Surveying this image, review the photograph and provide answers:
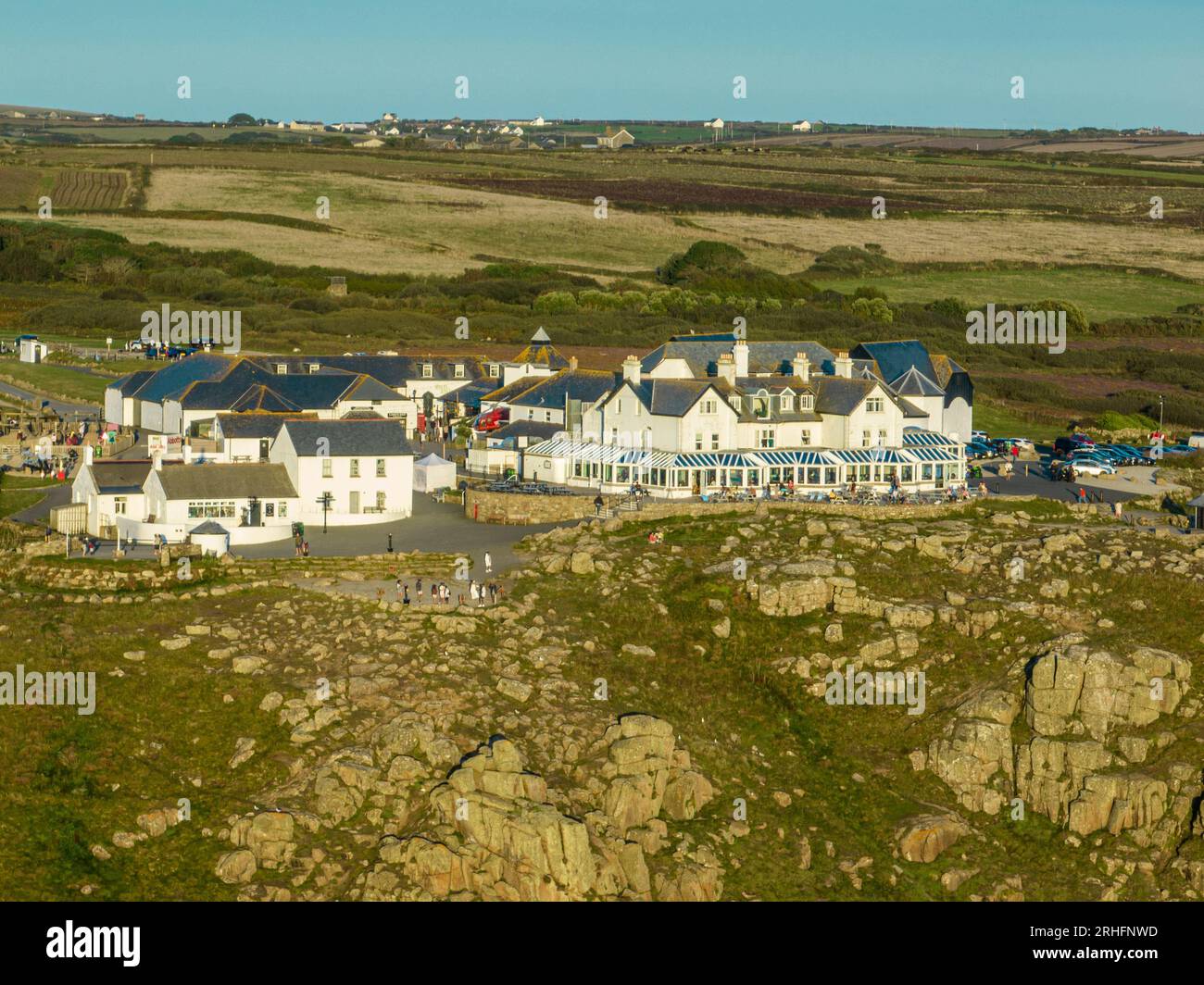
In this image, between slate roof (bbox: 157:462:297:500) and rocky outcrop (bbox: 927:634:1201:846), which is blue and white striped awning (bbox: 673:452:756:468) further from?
rocky outcrop (bbox: 927:634:1201:846)

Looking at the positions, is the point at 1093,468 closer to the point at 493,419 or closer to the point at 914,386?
the point at 914,386

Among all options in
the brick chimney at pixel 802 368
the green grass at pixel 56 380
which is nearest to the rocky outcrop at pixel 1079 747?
the brick chimney at pixel 802 368

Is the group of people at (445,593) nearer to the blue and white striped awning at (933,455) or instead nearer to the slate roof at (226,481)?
the slate roof at (226,481)

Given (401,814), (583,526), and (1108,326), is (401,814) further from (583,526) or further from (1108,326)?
(1108,326)

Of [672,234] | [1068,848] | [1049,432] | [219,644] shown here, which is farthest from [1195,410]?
[672,234]
